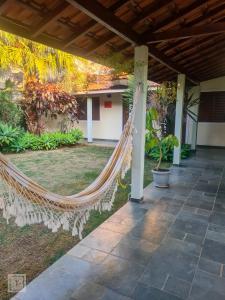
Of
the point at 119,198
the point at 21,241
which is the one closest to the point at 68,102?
the point at 119,198

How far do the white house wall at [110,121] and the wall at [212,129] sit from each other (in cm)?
328

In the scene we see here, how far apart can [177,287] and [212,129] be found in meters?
7.56

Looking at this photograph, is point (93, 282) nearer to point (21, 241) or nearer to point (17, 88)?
point (21, 241)

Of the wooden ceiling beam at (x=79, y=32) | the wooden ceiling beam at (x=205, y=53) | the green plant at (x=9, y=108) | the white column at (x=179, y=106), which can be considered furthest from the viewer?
the green plant at (x=9, y=108)

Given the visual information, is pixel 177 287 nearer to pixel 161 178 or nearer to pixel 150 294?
pixel 150 294

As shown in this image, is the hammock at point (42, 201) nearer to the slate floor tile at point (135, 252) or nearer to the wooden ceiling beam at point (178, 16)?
the slate floor tile at point (135, 252)

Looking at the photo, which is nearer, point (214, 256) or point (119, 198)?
point (214, 256)

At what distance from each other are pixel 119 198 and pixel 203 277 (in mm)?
1890

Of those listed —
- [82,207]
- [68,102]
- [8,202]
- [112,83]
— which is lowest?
[82,207]

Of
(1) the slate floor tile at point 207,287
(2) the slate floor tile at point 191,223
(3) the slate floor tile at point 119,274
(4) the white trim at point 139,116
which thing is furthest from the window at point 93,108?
(1) the slate floor tile at point 207,287

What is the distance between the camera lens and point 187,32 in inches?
111

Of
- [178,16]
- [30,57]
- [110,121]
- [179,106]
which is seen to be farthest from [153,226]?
[110,121]

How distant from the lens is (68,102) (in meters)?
9.17

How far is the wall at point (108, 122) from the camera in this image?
32.9ft
